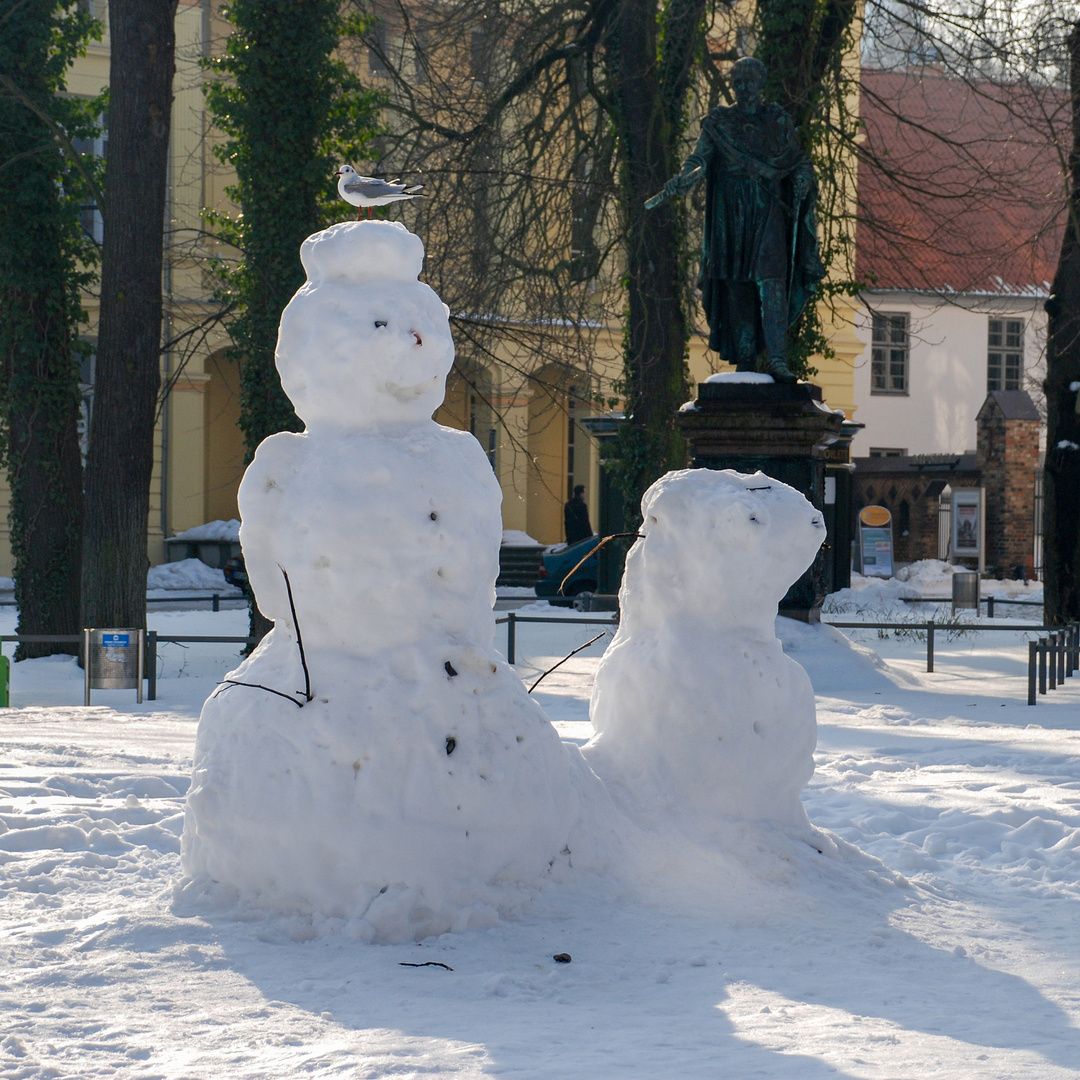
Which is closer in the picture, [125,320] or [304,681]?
[304,681]

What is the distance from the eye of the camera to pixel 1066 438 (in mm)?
14227

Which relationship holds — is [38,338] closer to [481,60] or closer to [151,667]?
[151,667]

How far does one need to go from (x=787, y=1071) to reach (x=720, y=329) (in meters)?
9.01

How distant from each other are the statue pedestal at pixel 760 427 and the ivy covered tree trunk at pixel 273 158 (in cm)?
379

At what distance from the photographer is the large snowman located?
3.97 metres

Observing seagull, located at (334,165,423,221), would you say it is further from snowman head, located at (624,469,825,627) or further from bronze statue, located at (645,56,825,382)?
bronze statue, located at (645,56,825,382)

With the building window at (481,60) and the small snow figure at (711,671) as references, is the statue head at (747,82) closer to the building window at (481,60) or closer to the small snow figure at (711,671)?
the building window at (481,60)

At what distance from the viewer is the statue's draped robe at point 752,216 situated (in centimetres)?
1089

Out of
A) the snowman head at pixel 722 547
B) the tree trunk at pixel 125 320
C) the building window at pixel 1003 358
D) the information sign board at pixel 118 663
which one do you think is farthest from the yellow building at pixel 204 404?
the snowman head at pixel 722 547

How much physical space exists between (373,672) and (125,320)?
26.6 feet

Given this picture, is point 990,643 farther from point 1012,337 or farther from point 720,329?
point 1012,337

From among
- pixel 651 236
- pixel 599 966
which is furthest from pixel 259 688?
pixel 651 236

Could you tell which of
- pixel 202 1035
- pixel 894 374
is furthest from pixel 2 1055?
pixel 894 374

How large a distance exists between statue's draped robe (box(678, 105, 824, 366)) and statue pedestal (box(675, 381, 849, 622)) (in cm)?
80
